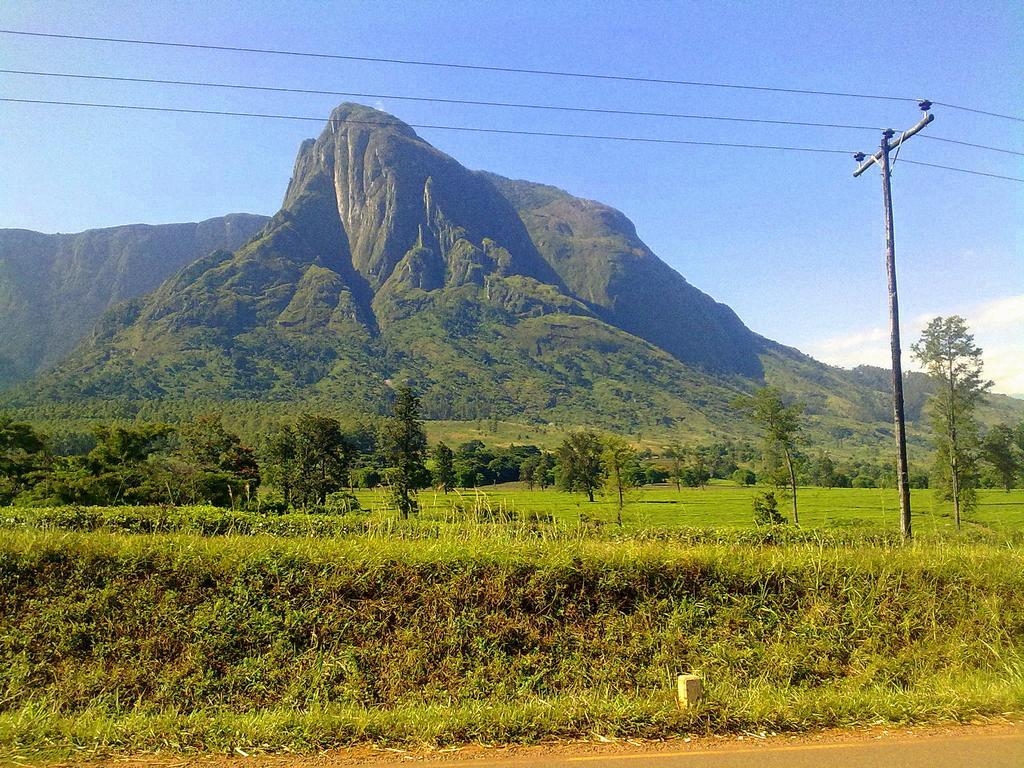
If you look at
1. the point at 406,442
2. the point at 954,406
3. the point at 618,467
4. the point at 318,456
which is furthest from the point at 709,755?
the point at 318,456

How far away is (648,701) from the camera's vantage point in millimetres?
5727

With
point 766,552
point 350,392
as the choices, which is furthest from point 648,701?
point 350,392

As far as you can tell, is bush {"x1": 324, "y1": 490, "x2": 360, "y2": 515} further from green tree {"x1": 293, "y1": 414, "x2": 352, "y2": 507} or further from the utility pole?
green tree {"x1": 293, "y1": 414, "x2": 352, "y2": 507}

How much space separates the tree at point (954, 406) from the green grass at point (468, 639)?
90.7ft

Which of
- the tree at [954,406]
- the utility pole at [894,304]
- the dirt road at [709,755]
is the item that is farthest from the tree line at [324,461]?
the utility pole at [894,304]

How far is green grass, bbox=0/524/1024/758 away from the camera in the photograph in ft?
17.6

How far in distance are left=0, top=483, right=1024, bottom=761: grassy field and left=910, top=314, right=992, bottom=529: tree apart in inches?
1077

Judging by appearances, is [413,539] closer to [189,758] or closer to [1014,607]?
[189,758]

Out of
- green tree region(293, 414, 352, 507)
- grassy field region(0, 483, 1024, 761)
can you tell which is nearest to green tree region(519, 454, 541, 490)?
green tree region(293, 414, 352, 507)

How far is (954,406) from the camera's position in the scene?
30625 mm

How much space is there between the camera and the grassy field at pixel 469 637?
17.6ft

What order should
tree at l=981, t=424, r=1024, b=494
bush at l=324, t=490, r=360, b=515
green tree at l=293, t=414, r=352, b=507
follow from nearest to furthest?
bush at l=324, t=490, r=360, b=515, tree at l=981, t=424, r=1024, b=494, green tree at l=293, t=414, r=352, b=507

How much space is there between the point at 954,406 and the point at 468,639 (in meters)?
33.6

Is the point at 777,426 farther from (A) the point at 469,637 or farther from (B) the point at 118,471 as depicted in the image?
(B) the point at 118,471
